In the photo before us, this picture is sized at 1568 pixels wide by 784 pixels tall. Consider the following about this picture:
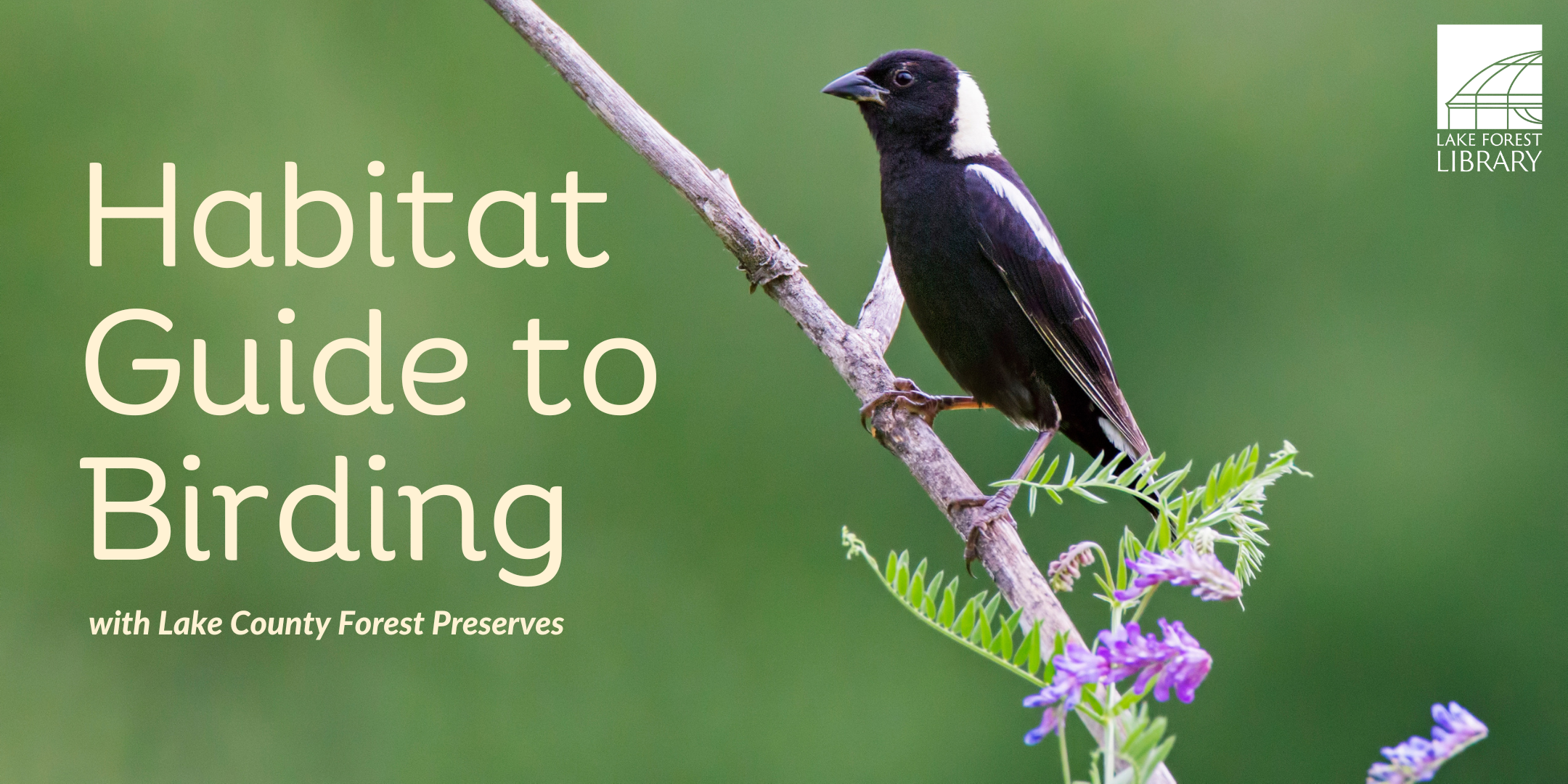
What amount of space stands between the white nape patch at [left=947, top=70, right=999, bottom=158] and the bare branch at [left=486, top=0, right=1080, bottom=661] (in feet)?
2.71

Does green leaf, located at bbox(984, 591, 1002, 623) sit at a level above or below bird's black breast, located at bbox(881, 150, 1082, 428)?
below

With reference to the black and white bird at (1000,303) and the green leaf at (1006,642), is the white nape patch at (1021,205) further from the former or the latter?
the green leaf at (1006,642)

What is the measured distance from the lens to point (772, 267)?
8.49ft

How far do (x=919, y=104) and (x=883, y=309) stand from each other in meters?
0.61

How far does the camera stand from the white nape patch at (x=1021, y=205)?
3.27m

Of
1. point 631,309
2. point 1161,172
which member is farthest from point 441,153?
point 1161,172

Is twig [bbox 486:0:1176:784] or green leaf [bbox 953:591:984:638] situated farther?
twig [bbox 486:0:1176:784]

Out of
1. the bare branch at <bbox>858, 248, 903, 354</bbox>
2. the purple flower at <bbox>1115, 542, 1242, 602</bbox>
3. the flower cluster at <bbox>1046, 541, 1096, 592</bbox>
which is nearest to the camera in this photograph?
the purple flower at <bbox>1115, 542, 1242, 602</bbox>

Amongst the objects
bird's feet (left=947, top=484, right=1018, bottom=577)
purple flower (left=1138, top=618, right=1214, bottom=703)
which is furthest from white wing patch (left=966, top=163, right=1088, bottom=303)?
purple flower (left=1138, top=618, right=1214, bottom=703)

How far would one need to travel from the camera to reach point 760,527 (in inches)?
280

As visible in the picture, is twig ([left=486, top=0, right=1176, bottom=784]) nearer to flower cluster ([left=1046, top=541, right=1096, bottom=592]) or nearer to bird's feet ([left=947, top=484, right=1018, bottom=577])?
bird's feet ([left=947, top=484, right=1018, bottom=577])

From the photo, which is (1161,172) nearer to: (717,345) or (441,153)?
(717,345)

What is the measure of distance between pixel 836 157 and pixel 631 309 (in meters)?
1.34

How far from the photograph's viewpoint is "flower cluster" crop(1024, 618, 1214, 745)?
33.4 inches
